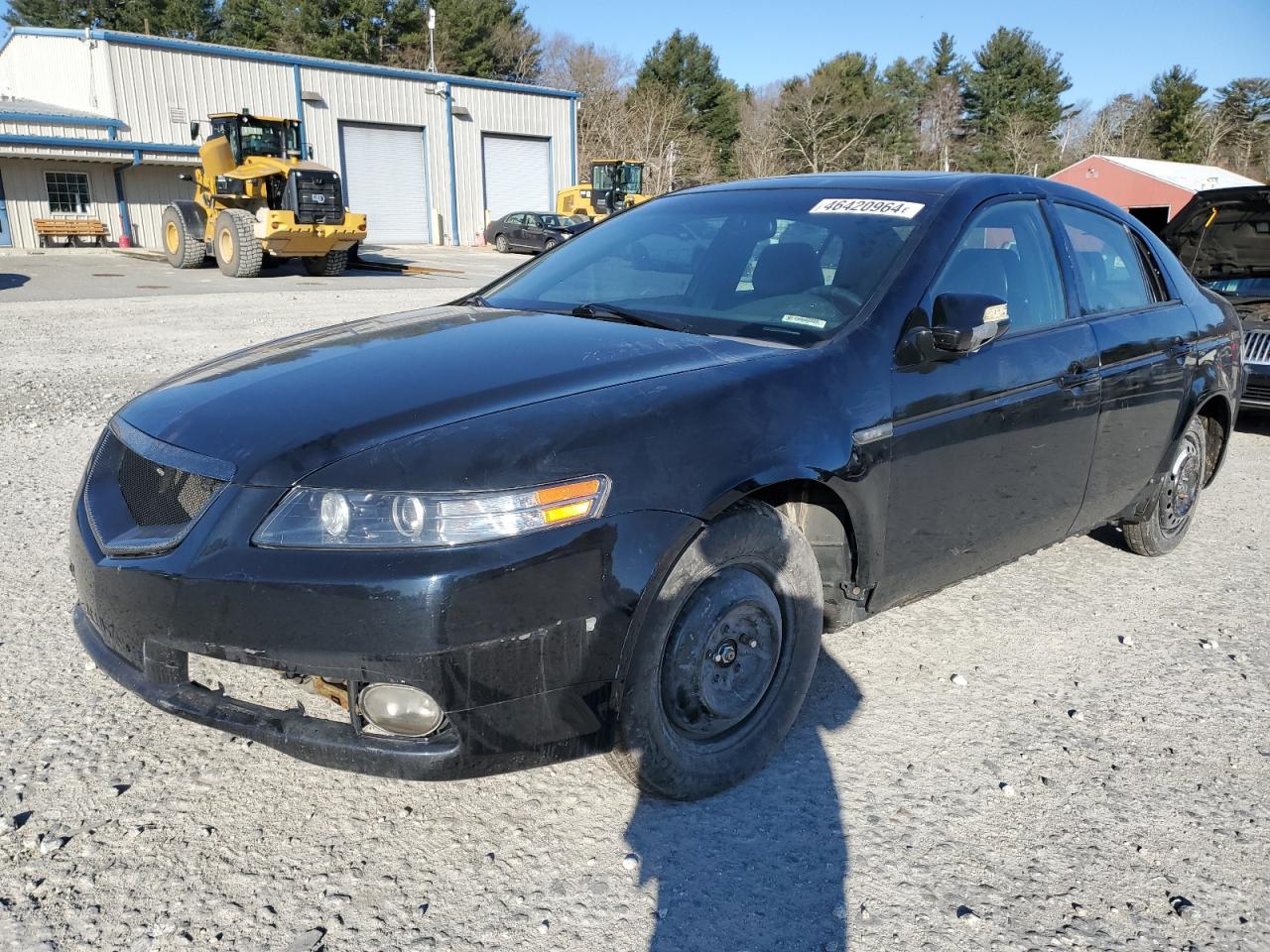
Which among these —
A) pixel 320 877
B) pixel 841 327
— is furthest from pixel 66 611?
pixel 841 327

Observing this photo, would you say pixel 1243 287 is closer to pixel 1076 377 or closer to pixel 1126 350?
pixel 1126 350

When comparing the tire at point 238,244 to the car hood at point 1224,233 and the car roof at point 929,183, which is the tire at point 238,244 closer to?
the car hood at point 1224,233

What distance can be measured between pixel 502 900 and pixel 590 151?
55.5 m

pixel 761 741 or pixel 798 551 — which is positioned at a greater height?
pixel 798 551

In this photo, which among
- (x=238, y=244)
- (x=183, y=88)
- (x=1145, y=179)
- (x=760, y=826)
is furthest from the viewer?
(x=1145, y=179)

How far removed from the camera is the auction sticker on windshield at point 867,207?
3.25 m

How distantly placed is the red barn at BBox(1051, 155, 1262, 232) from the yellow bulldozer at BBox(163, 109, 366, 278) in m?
25.0

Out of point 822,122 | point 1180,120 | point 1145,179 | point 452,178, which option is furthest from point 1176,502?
point 1180,120

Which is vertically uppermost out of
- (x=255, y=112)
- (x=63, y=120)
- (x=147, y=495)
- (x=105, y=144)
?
(x=255, y=112)

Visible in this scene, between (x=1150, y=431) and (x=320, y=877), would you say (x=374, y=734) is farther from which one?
(x=1150, y=431)

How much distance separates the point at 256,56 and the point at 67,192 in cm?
734

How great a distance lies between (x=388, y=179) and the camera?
35750 mm

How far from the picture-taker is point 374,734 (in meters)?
2.19

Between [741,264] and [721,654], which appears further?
[741,264]
